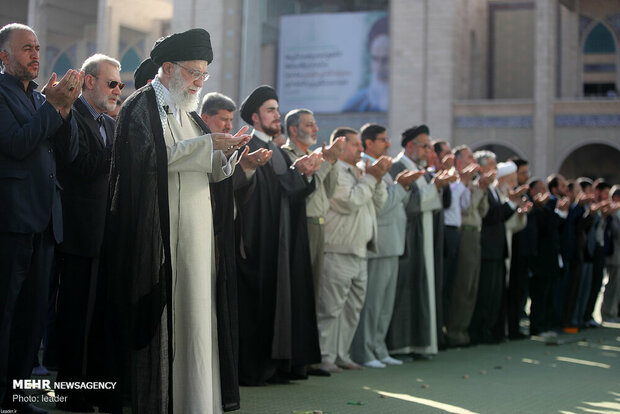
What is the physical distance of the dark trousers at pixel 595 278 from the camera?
36.8 ft

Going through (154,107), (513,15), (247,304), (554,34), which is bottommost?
(247,304)

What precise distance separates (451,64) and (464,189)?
16404 millimetres

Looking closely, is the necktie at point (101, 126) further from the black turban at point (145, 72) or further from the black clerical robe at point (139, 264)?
the black clerical robe at point (139, 264)

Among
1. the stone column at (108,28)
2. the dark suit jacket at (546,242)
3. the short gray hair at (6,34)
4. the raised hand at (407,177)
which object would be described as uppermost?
the stone column at (108,28)

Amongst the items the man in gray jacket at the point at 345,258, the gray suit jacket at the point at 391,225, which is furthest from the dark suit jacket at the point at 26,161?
the gray suit jacket at the point at 391,225

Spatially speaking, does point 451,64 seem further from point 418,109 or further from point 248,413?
point 248,413

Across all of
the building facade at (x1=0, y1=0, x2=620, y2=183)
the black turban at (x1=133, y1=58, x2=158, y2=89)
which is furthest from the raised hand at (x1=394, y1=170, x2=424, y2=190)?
the building facade at (x1=0, y1=0, x2=620, y2=183)

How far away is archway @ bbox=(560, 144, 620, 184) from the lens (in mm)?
26578

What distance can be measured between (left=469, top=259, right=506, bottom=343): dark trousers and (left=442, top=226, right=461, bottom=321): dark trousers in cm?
48

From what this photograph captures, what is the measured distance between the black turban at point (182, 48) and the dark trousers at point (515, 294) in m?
6.22

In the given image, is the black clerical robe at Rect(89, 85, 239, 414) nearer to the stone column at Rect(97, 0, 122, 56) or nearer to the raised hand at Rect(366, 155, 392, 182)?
the raised hand at Rect(366, 155, 392, 182)

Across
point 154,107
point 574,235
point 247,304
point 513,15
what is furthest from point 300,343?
point 513,15

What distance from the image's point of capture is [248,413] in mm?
4539

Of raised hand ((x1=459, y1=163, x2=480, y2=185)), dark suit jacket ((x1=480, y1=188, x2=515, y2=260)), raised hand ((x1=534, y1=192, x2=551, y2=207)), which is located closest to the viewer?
raised hand ((x1=459, y1=163, x2=480, y2=185))
